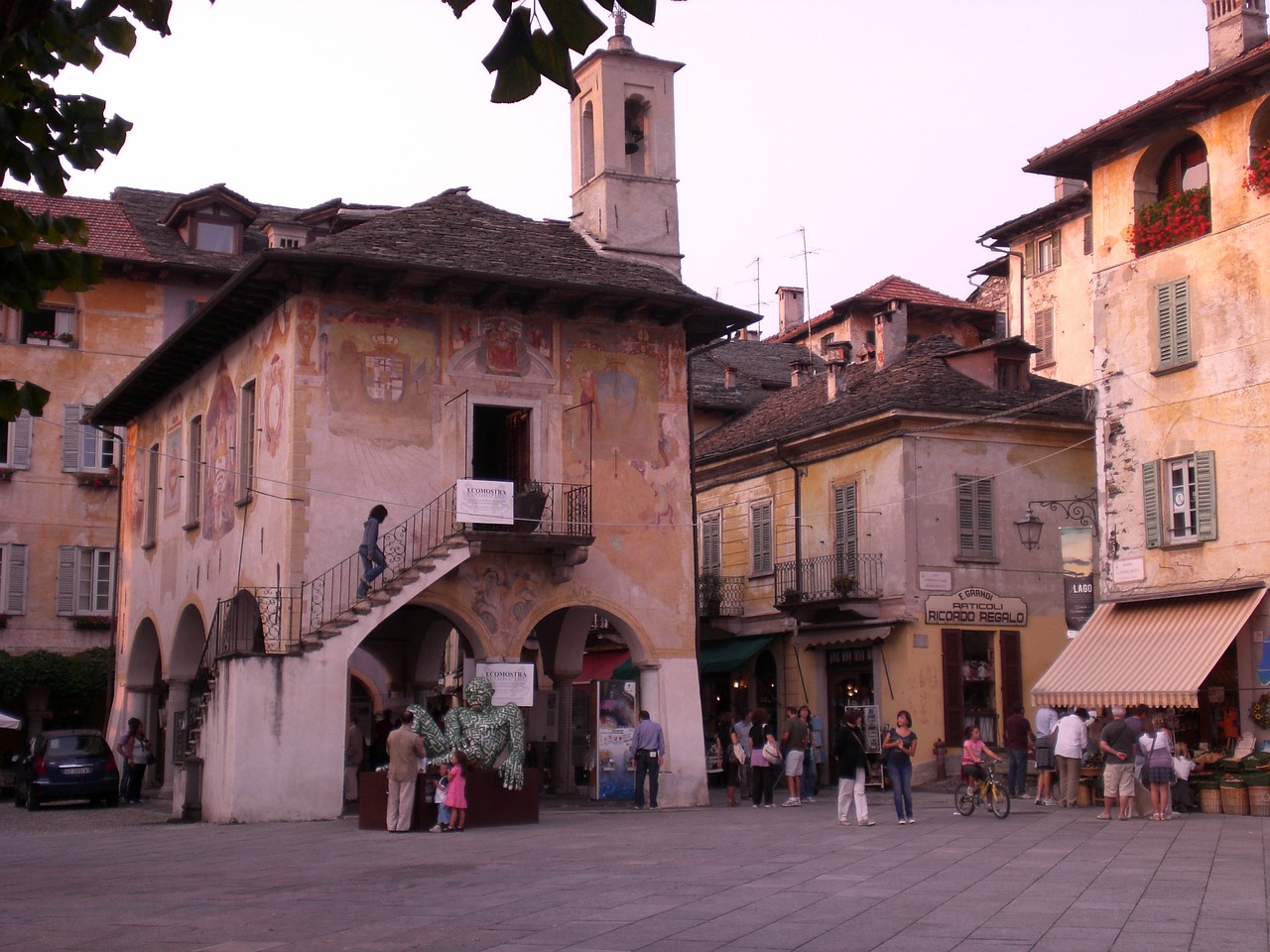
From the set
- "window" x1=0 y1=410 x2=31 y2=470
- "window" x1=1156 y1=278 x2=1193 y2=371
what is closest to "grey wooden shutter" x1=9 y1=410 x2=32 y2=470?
"window" x1=0 y1=410 x2=31 y2=470

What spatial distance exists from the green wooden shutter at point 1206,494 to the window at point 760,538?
40.5 feet

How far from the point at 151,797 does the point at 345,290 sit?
480 inches

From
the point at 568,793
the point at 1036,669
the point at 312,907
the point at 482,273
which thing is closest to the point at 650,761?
the point at 568,793

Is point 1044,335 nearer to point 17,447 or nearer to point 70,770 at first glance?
point 17,447

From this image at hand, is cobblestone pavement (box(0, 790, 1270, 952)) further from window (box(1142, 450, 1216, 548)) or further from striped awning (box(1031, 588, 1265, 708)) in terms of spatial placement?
window (box(1142, 450, 1216, 548))

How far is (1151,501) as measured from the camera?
86.6ft

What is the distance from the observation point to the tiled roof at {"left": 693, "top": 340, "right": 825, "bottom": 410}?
42094mm

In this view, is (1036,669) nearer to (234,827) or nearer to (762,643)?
(762,643)

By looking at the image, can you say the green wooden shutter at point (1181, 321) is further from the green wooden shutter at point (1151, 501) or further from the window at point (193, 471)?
the window at point (193, 471)

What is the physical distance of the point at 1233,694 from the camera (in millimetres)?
24828

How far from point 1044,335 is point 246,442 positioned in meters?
24.3

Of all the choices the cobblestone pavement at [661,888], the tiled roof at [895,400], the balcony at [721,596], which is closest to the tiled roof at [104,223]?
the tiled roof at [895,400]

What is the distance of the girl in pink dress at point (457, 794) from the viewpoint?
20.3 m

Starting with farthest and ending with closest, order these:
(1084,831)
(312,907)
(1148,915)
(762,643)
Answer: (762,643), (1084,831), (312,907), (1148,915)
